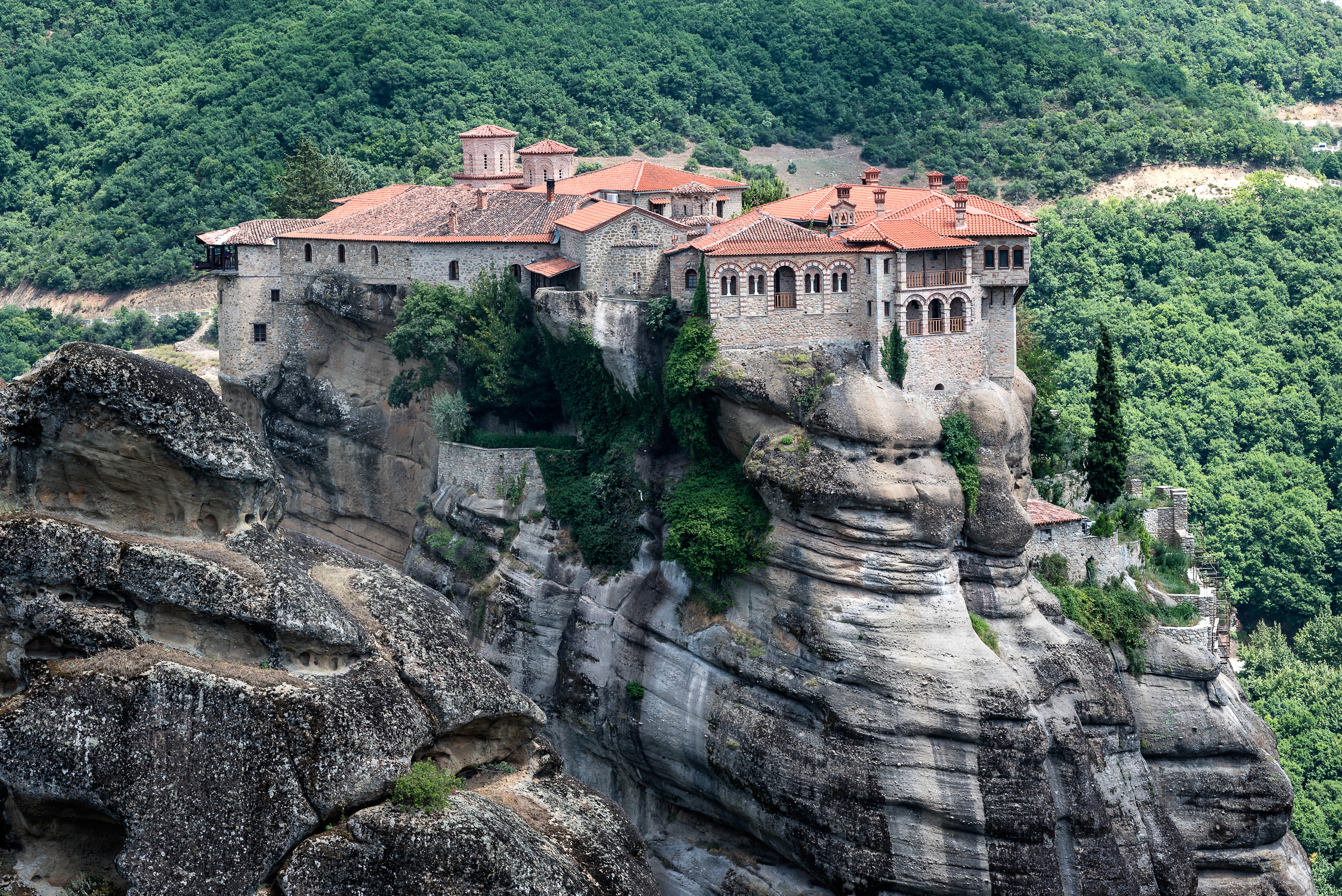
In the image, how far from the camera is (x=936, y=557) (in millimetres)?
53031

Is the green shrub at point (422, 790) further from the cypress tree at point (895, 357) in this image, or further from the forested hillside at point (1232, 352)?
the forested hillside at point (1232, 352)

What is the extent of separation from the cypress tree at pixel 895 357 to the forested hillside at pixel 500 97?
3661 centimetres

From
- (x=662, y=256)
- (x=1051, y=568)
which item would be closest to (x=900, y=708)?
(x=1051, y=568)

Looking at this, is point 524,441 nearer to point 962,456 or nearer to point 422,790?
point 962,456

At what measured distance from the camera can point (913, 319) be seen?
54.5m

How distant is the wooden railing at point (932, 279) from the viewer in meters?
54.5

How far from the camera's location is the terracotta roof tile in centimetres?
6359

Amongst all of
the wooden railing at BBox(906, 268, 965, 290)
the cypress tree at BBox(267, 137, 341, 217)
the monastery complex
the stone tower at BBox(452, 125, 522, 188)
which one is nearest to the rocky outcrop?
the monastery complex

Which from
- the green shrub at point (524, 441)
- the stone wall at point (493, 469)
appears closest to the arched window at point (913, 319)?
the green shrub at point (524, 441)

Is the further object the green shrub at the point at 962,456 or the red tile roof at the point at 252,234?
the red tile roof at the point at 252,234

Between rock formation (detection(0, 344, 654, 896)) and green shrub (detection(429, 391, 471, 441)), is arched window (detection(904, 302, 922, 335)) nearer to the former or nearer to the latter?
green shrub (detection(429, 391, 471, 441))

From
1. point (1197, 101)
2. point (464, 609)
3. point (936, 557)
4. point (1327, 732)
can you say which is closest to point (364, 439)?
point (464, 609)

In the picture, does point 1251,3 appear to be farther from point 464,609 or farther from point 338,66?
point 464,609

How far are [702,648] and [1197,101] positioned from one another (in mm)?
69068
